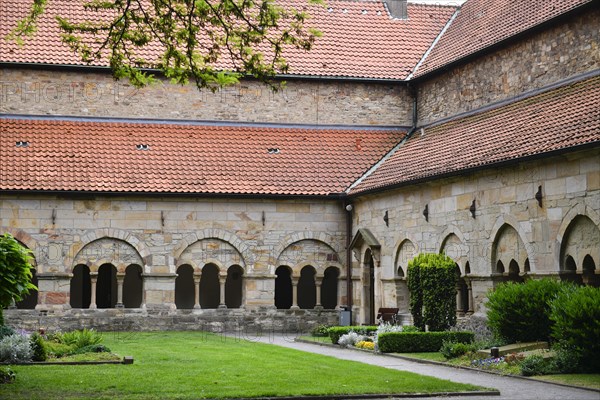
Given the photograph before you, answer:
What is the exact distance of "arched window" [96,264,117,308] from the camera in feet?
113

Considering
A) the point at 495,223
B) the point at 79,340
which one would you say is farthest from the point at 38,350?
the point at 495,223

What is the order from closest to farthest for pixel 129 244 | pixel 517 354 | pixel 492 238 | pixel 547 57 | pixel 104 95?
pixel 517 354
pixel 492 238
pixel 547 57
pixel 129 244
pixel 104 95

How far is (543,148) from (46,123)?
16.5 metres

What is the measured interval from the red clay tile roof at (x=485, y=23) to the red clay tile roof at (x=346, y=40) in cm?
90

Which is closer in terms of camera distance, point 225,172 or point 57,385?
point 57,385

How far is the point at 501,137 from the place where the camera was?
23.8 meters

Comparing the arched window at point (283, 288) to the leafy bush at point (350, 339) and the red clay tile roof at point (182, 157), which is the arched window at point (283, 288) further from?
the leafy bush at point (350, 339)

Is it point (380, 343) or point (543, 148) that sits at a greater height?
point (543, 148)

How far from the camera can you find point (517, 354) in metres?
17.6

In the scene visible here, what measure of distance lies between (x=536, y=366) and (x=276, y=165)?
1586 centimetres

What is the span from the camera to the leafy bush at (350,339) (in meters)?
23.2

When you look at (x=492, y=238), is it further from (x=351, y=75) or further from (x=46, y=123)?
(x=46, y=123)

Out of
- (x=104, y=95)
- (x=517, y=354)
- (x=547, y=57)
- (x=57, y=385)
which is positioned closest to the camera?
(x=57, y=385)

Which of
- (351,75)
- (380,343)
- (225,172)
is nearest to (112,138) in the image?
(225,172)
